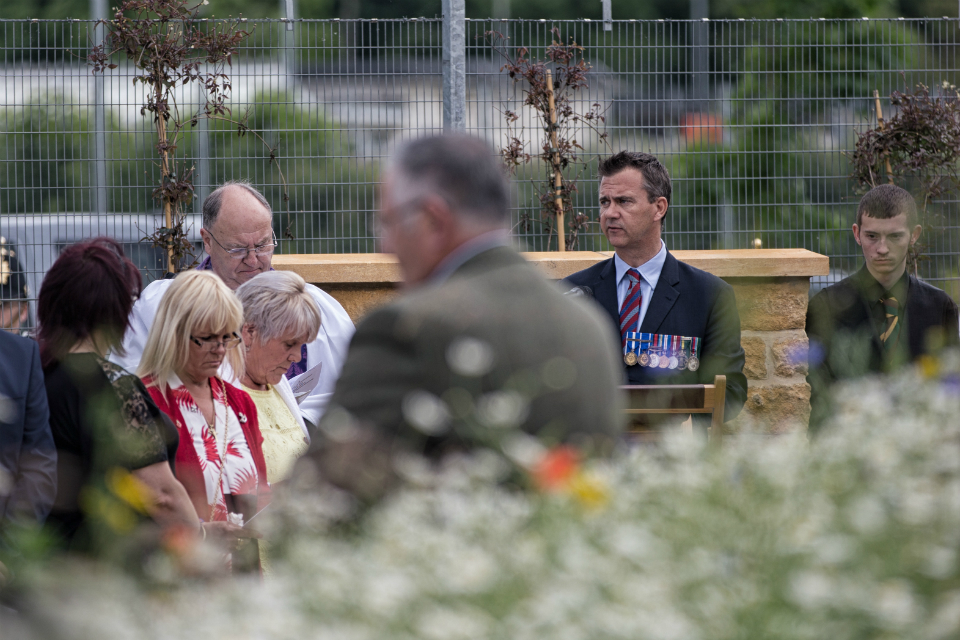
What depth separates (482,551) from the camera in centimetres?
128

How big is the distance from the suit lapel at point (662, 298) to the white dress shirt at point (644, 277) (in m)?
0.03

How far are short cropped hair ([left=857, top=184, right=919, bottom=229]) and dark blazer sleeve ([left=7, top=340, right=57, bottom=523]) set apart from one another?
3.20m

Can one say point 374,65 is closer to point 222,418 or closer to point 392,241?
point 222,418

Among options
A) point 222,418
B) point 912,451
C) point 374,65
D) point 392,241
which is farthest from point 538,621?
point 374,65

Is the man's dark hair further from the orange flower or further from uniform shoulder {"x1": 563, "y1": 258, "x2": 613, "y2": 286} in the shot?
the orange flower

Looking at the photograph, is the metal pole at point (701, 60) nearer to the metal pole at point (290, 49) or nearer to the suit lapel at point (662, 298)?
the metal pole at point (290, 49)

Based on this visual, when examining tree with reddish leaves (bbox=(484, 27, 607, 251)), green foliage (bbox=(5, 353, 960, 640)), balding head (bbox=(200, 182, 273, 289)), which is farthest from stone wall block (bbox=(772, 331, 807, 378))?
green foliage (bbox=(5, 353, 960, 640))

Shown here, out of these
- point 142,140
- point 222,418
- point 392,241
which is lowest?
point 222,418

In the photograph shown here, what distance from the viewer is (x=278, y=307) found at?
344 cm

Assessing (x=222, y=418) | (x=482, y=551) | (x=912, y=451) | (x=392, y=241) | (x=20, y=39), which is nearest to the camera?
(x=482, y=551)

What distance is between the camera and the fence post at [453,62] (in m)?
5.46

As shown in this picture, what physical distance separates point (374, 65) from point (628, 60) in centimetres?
152

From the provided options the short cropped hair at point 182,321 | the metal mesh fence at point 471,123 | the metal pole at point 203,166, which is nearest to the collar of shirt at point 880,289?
the metal mesh fence at point 471,123

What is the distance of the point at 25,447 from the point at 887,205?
Result: 3.30 metres
